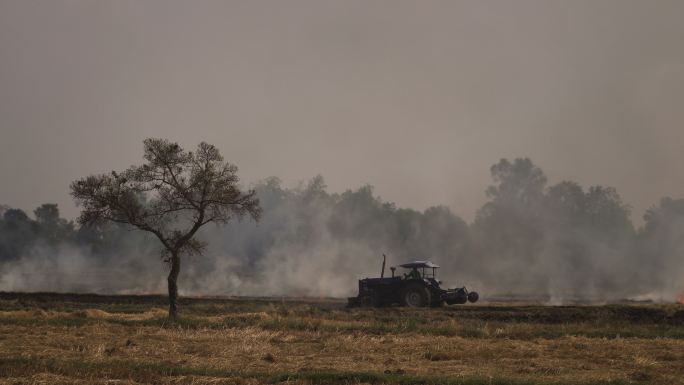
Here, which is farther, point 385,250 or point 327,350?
point 385,250

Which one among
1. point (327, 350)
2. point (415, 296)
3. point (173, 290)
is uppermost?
point (173, 290)

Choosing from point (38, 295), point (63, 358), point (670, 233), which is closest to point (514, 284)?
point (670, 233)

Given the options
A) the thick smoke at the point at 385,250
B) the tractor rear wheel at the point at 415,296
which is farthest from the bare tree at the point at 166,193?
the thick smoke at the point at 385,250

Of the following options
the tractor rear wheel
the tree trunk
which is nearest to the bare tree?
the tree trunk

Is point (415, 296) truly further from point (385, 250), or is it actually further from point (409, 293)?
point (385, 250)

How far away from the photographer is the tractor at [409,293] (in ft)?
116

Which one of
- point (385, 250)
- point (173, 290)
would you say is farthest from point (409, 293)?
point (385, 250)

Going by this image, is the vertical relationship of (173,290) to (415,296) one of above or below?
above

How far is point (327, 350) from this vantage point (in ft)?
58.4

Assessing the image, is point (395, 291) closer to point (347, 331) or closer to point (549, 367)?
point (347, 331)

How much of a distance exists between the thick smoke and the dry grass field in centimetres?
3401

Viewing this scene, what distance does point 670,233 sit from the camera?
71250 mm

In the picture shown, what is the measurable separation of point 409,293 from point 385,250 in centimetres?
4230

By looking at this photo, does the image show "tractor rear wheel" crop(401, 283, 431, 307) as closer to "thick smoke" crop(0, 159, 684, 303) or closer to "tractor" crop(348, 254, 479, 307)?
"tractor" crop(348, 254, 479, 307)
